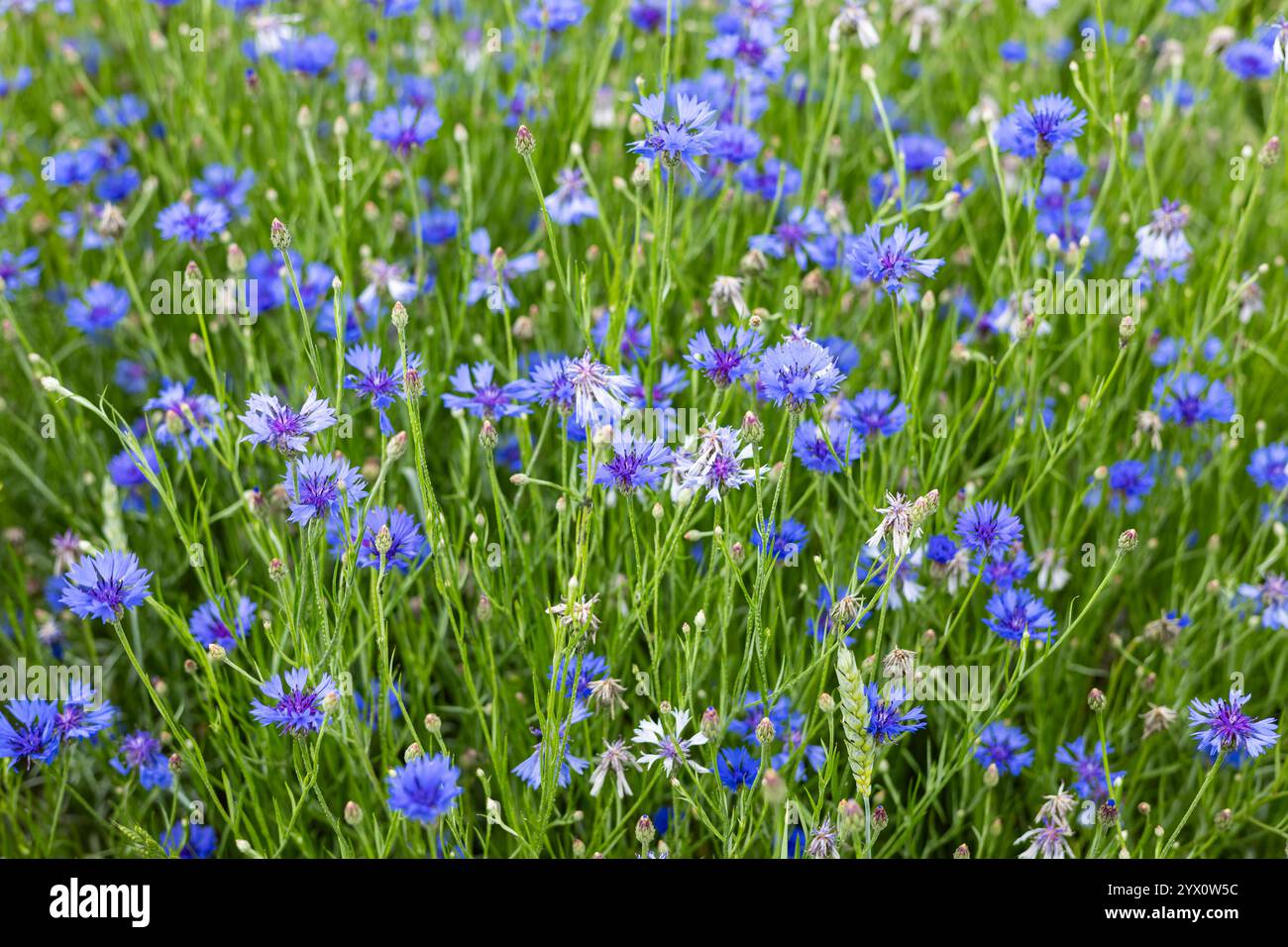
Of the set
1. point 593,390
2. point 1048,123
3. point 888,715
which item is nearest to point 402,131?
point 593,390

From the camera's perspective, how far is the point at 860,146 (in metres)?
2.62

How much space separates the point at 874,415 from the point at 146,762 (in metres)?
1.17

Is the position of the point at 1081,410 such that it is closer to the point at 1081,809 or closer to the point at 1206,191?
the point at 1081,809

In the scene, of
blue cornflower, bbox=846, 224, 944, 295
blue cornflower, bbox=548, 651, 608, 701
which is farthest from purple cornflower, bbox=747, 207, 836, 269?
blue cornflower, bbox=548, 651, 608, 701

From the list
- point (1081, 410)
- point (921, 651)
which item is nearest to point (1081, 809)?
point (921, 651)

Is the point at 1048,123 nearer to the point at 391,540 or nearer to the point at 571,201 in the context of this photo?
the point at 571,201

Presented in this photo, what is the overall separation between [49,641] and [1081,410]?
1709mm

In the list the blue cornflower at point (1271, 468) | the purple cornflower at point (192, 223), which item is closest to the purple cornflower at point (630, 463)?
the purple cornflower at point (192, 223)

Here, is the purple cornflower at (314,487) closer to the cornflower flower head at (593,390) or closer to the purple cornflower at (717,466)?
the cornflower flower head at (593,390)

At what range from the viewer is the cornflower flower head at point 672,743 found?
4.81ft

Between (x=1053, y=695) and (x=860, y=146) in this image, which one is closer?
(x=1053, y=695)

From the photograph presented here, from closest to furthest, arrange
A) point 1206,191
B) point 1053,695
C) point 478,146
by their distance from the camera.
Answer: point 1053,695 < point 478,146 < point 1206,191
